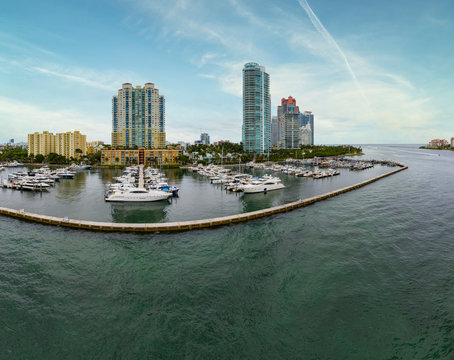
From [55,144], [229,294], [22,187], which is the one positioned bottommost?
[229,294]

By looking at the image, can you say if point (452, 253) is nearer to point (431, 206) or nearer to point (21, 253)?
point (431, 206)

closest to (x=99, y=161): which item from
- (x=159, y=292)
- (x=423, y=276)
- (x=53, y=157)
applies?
(x=53, y=157)

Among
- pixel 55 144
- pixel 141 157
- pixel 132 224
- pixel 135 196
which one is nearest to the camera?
pixel 132 224

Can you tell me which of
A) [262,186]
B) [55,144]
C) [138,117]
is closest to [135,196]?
[262,186]

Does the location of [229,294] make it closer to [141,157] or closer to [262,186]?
[262,186]

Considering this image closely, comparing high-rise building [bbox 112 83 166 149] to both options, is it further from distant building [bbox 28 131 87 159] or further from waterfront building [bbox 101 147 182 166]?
waterfront building [bbox 101 147 182 166]

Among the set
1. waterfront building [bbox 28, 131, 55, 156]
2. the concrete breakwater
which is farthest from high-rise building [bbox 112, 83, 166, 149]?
the concrete breakwater
